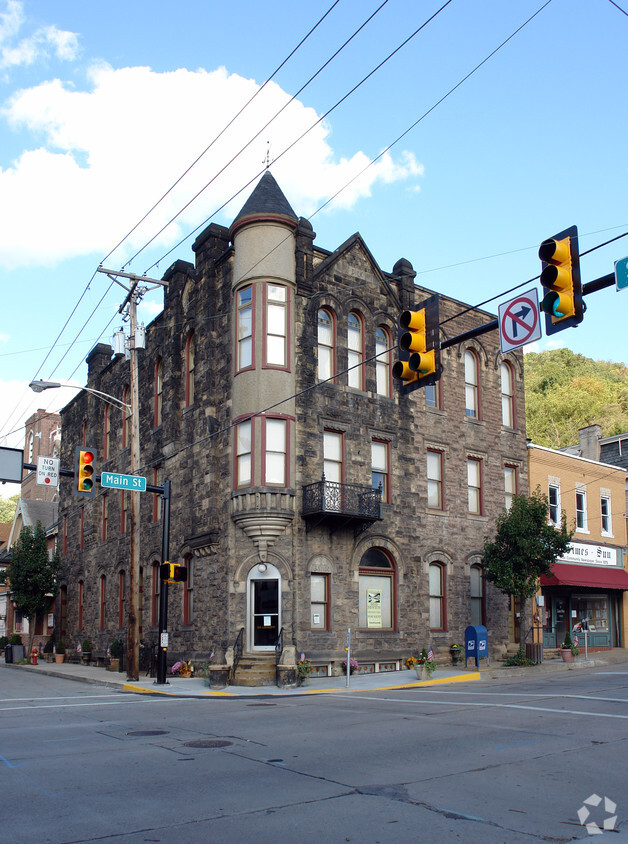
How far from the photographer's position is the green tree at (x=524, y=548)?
26312mm

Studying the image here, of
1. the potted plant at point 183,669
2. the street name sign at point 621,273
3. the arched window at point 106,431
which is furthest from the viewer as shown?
the arched window at point 106,431

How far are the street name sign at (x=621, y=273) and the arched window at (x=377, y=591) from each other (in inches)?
715

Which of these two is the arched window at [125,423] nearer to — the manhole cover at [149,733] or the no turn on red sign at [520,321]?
the manhole cover at [149,733]

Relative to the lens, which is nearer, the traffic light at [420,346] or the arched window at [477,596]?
the traffic light at [420,346]

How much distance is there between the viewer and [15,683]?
26.1 m

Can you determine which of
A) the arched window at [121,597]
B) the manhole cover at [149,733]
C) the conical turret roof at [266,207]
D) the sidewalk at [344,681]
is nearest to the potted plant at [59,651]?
the arched window at [121,597]

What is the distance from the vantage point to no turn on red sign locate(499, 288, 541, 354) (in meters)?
11.0

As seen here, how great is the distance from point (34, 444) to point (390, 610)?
176 ft

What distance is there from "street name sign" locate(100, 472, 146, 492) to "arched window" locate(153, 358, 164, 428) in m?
8.95

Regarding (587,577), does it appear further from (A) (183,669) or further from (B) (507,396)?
(A) (183,669)

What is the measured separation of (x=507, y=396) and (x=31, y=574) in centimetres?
2467

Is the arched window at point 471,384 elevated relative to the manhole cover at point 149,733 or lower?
elevated

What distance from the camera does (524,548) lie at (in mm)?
26172

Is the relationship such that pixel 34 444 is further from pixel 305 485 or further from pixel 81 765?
pixel 81 765
